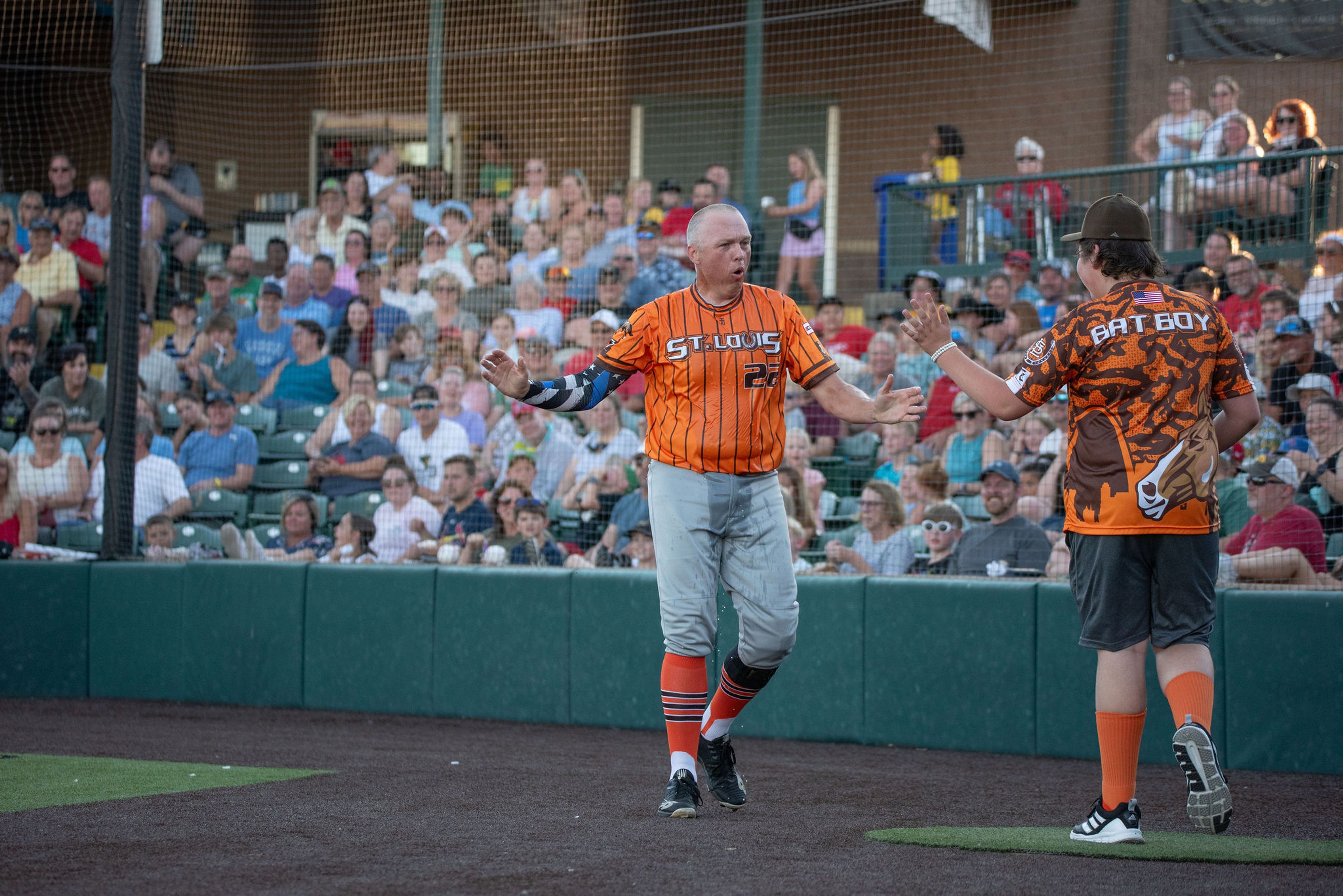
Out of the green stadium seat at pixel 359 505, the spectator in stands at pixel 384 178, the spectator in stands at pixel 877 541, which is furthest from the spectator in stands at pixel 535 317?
the spectator in stands at pixel 877 541

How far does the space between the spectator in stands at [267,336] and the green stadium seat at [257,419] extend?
1.86 ft

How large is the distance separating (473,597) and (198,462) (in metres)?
2.80

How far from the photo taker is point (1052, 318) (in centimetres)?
877

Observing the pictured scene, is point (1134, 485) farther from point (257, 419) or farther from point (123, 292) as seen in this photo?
point (257, 419)

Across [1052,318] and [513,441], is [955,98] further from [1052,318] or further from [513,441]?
[513,441]

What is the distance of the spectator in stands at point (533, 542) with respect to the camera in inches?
303

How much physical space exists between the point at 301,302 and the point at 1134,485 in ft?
27.5

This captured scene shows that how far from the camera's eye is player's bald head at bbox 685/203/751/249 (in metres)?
4.33

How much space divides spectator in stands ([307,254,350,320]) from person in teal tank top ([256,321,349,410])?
49cm

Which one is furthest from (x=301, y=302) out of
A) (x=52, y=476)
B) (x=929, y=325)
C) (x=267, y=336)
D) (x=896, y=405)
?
(x=929, y=325)

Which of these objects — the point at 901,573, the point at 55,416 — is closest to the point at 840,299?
the point at 901,573

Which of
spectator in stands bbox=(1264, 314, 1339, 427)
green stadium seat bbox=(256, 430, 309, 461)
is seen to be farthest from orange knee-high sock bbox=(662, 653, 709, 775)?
green stadium seat bbox=(256, 430, 309, 461)

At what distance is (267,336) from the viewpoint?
10.6 meters

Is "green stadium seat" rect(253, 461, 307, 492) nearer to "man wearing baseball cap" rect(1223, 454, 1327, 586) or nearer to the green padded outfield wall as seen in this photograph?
the green padded outfield wall
